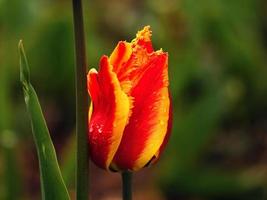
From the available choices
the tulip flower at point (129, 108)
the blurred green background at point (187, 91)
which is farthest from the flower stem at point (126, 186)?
the blurred green background at point (187, 91)

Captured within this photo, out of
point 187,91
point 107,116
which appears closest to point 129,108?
point 107,116

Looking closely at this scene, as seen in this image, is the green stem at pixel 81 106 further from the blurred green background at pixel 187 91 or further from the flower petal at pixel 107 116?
the blurred green background at pixel 187 91

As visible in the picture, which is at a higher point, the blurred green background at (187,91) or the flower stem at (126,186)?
the blurred green background at (187,91)

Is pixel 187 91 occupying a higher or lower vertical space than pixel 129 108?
higher

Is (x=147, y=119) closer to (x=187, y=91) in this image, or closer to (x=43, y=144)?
(x=43, y=144)

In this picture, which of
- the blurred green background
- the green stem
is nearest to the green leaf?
the green stem

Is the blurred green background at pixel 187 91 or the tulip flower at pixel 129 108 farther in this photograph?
the blurred green background at pixel 187 91

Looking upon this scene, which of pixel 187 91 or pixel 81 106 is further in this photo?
pixel 187 91

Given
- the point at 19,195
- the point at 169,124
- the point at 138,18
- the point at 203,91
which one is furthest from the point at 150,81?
the point at 138,18
